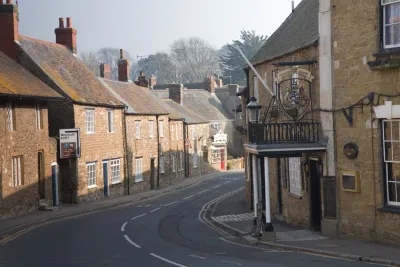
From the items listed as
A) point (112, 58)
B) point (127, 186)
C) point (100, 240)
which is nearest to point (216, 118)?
point (127, 186)

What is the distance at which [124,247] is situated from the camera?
17.8 m

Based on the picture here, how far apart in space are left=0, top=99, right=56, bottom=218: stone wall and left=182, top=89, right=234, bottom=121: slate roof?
120 feet

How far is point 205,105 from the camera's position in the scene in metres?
68.2

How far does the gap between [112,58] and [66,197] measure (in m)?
123

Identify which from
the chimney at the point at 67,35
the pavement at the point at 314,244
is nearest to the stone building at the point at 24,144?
the chimney at the point at 67,35

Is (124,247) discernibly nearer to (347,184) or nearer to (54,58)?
(347,184)

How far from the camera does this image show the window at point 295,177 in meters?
20.4

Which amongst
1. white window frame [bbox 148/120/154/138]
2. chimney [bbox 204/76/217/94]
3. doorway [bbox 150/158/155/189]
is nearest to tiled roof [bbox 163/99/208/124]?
white window frame [bbox 148/120/154/138]

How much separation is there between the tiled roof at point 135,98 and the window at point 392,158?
85.2 feet

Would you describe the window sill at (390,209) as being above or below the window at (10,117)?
below

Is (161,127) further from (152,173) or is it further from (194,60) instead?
(194,60)

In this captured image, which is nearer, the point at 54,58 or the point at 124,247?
the point at 124,247

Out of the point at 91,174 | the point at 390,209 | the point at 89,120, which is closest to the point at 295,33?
the point at 390,209

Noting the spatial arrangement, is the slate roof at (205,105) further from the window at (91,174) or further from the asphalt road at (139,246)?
the asphalt road at (139,246)
